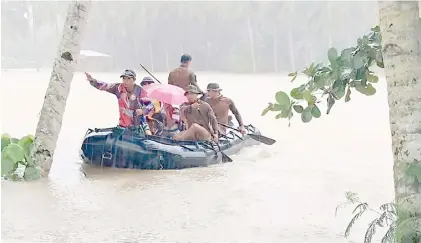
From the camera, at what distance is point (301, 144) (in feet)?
9.02

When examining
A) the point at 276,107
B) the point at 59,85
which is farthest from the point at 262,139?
the point at 276,107

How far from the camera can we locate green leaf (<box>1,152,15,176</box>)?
2164mm

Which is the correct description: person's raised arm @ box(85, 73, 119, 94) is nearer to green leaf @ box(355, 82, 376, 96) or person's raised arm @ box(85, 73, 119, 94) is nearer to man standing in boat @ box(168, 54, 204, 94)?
man standing in boat @ box(168, 54, 204, 94)

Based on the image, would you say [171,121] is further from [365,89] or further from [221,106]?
[365,89]

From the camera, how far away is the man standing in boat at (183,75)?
259 centimetres

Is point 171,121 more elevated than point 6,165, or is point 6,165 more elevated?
point 171,121

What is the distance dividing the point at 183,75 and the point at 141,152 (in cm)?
43

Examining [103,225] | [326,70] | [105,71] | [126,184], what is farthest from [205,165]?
[326,70]

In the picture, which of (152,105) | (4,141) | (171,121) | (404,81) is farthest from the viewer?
(171,121)

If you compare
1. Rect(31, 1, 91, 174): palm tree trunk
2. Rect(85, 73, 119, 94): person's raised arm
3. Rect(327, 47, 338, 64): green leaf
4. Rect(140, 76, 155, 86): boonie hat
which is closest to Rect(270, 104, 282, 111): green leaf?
Rect(327, 47, 338, 64): green leaf

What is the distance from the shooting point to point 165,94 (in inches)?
99.0

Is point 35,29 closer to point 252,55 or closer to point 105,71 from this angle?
point 105,71

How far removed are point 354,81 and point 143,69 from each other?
1.60m

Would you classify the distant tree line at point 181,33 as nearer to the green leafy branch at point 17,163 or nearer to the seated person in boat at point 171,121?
the seated person in boat at point 171,121
